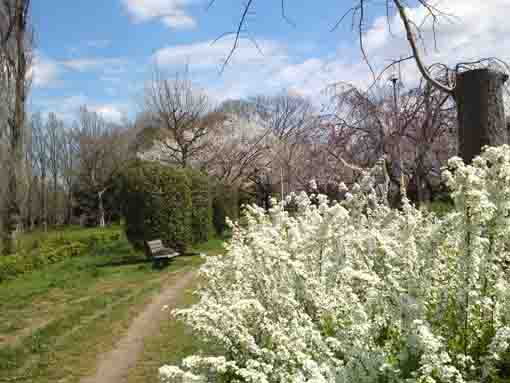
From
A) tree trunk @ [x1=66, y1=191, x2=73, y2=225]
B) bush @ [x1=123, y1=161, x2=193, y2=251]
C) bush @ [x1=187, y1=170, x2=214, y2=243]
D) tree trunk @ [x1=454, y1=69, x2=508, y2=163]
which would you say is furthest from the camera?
tree trunk @ [x1=66, y1=191, x2=73, y2=225]

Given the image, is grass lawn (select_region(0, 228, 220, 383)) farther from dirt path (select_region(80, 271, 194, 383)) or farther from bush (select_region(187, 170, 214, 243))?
bush (select_region(187, 170, 214, 243))

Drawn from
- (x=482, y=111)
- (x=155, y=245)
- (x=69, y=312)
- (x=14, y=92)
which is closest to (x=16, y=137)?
(x=14, y=92)

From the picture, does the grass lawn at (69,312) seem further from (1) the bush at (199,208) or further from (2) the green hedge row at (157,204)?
(1) the bush at (199,208)

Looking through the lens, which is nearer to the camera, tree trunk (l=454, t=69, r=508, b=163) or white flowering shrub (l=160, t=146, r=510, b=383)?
white flowering shrub (l=160, t=146, r=510, b=383)

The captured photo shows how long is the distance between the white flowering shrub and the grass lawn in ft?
9.10

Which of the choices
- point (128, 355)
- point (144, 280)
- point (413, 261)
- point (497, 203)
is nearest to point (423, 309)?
point (413, 261)

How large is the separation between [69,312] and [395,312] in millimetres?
5952

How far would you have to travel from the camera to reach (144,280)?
9453 millimetres

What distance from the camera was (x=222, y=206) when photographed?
62.5ft

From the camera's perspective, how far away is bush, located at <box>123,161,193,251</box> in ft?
41.0

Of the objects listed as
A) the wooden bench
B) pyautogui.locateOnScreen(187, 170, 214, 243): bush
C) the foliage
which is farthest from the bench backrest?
the foliage

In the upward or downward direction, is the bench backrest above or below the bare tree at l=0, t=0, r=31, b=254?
below

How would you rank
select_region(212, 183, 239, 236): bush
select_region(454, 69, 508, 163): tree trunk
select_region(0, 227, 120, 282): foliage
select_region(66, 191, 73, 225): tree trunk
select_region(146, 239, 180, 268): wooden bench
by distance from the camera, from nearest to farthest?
1. select_region(454, 69, 508, 163): tree trunk
2. select_region(0, 227, 120, 282): foliage
3. select_region(146, 239, 180, 268): wooden bench
4. select_region(212, 183, 239, 236): bush
5. select_region(66, 191, 73, 225): tree trunk

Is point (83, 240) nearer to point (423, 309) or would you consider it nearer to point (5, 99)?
point (5, 99)
